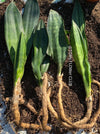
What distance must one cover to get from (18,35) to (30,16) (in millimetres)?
188

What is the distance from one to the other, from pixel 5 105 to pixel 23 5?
84cm

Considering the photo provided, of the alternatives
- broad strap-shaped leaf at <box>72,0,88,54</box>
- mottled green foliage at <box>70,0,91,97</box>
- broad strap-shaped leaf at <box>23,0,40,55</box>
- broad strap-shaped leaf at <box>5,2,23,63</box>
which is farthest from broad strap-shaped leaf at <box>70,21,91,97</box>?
broad strap-shaped leaf at <box>5,2,23,63</box>

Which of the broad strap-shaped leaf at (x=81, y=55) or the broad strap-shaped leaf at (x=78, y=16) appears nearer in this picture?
the broad strap-shaped leaf at (x=81, y=55)

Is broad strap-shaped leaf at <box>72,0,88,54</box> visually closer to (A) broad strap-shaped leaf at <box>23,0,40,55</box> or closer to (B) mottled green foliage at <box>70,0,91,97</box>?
(B) mottled green foliage at <box>70,0,91,97</box>

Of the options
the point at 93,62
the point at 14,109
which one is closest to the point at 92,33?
the point at 93,62

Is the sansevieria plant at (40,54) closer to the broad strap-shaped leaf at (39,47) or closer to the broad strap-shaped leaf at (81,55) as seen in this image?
the broad strap-shaped leaf at (39,47)

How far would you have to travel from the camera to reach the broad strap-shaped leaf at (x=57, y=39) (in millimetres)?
1426

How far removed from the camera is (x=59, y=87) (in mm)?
1386

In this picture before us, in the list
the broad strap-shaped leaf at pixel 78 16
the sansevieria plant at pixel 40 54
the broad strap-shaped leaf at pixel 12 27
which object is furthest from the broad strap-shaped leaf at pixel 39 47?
the broad strap-shaped leaf at pixel 78 16

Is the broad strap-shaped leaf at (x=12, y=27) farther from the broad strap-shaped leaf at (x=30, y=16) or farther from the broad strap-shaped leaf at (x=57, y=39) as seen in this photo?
the broad strap-shaped leaf at (x=57, y=39)

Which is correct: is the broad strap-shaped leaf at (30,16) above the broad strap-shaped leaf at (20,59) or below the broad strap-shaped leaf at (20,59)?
above

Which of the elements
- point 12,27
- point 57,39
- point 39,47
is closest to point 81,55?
Result: point 57,39

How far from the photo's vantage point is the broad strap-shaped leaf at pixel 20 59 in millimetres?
1365

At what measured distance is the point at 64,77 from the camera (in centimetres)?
150
